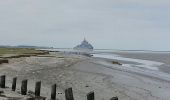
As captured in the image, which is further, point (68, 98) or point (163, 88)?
point (163, 88)

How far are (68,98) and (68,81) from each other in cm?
1231

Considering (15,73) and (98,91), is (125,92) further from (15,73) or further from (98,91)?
(15,73)

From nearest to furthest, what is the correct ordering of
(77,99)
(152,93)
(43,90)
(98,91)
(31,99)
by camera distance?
(31,99) < (77,99) < (43,90) < (98,91) < (152,93)

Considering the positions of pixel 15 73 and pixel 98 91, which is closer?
pixel 98 91

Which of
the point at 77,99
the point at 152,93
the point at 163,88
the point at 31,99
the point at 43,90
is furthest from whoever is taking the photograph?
the point at 163,88

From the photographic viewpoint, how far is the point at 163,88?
34.1 meters

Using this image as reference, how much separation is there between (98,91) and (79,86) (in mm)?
2088

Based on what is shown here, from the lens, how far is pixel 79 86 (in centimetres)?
2956

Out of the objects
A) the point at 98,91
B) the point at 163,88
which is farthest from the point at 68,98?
the point at 163,88

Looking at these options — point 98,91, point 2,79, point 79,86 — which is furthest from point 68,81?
point 2,79

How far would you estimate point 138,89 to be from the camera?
3148 cm

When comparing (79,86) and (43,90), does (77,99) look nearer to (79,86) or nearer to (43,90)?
(43,90)

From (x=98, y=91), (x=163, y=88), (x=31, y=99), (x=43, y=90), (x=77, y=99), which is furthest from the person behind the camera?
(x=163, y=88)

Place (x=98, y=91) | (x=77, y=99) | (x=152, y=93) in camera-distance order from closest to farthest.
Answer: (x=77, y=99)
(x=98, y=91)
(x=152, y=93)
